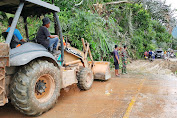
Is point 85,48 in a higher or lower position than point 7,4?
lower

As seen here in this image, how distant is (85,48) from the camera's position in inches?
251

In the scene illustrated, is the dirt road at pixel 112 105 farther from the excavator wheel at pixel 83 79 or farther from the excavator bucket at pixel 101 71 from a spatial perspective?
the excavator bucket at pixel 101 71

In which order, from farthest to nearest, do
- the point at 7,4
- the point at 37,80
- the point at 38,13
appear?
the point at 38,13 < the point at 7,4 < the point at 37,80

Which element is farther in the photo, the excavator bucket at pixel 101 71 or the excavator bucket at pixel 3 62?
the excavator bucket at pixel 101 71

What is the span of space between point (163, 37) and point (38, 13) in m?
22.6

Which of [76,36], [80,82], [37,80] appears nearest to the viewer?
[37,80]

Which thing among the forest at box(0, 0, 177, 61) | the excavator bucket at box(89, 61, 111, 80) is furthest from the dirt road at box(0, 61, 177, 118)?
the forest at box(0, 0, 177, 61)

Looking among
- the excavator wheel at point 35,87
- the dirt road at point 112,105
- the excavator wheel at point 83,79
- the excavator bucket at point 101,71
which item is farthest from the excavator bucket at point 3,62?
the excavator bucket at point 101,71

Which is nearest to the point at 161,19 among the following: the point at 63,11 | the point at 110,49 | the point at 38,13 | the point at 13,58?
the point at 110,49

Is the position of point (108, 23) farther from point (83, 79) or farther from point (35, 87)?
point (35, 87)

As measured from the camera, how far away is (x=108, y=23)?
36.4ft

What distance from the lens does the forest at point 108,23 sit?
8.73 meters

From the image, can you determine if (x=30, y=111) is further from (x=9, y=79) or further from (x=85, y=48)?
(x=85, y=48)

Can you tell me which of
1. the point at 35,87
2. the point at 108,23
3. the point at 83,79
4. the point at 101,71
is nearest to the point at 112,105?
the point at 83,79
